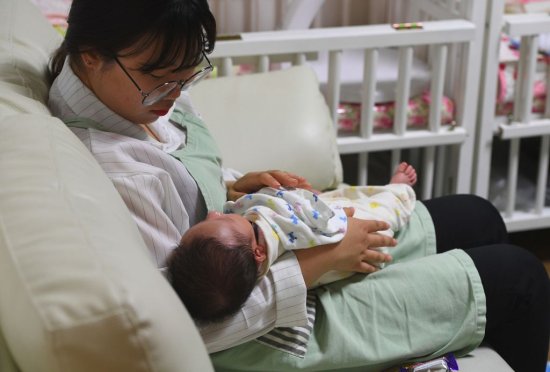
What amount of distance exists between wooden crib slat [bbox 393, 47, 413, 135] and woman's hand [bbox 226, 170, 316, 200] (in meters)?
0.75

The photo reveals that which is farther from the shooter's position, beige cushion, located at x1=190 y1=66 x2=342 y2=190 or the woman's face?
beige cushion, located at x1=190 y1=66 x2=342 y2=190

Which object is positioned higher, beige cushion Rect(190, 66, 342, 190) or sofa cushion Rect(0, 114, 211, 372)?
sofa cushion Rect(0, 114, 211, 372)

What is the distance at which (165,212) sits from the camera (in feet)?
4.28

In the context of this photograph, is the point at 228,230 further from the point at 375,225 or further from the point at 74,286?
the point at 74,286

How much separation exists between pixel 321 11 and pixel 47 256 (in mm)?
2141

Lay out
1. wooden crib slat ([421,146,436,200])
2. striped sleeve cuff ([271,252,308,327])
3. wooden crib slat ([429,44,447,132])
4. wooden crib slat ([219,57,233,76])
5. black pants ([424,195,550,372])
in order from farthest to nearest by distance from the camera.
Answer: wooden crib slat ([421,146,436,200]), wooden crib slat ([429,44,447,132]), wooden crib slat ([219,57,233,76]), black pants ([424,195,550,372]), striped sleeve cuff ([271,252,308,327])

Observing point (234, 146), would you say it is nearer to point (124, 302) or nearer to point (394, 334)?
point (394, 334)

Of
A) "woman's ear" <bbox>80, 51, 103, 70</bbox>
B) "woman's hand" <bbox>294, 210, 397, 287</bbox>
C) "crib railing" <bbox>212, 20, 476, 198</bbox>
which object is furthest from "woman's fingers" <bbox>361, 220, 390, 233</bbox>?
"crib railing" <bbox>212, 20, 476, 198</bbox>

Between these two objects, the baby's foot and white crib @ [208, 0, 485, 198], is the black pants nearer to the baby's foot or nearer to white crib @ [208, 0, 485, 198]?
the baby's foot

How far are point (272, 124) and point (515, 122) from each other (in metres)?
0.83

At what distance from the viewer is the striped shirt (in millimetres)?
1230

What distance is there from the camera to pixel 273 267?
4.32 feet

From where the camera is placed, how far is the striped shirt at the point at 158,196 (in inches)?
48.4

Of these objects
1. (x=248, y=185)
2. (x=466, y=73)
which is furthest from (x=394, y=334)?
(x=466, y=73)
